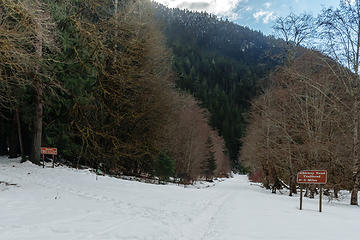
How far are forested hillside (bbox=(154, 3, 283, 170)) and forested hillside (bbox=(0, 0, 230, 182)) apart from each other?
43247mm

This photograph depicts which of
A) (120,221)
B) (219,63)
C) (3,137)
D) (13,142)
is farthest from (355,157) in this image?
(219,63)

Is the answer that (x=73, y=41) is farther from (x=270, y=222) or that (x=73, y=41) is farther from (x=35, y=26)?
(x=270, y=222)

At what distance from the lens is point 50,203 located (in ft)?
23.0

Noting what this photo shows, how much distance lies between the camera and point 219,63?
145000 mm

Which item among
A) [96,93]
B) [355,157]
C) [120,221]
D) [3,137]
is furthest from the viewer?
[3,137]

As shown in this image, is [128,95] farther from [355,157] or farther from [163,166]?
[355,157]

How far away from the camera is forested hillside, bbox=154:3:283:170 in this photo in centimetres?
9494

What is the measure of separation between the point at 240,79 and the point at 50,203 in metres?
135

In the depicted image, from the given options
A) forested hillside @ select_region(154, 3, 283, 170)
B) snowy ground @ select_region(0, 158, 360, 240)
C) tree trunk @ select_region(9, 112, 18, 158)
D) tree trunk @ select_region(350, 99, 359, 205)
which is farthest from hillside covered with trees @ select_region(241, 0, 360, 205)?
forested hillside @ select_region(154, 3, 283, 170)

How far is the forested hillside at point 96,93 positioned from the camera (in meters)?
11.8

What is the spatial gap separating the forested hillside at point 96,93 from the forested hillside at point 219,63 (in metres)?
43.2

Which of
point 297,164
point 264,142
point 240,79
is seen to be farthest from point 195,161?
point 240,79

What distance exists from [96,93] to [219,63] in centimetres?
13586

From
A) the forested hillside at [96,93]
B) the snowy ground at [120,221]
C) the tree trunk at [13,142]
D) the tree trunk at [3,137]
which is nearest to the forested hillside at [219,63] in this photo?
the forested hillside at [96,93]
